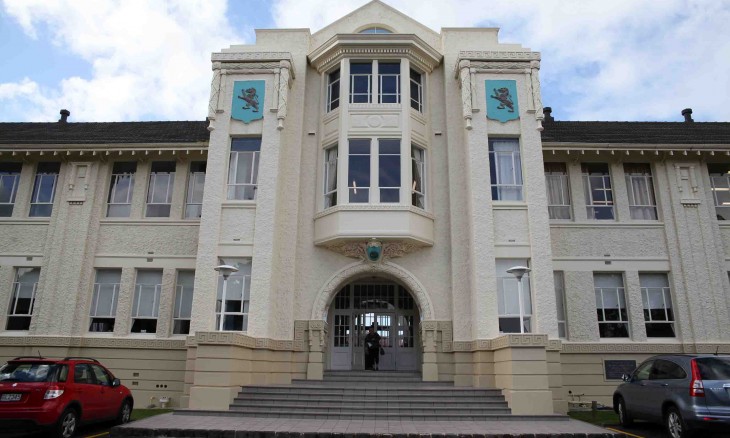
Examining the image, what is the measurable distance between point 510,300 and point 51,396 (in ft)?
38.9

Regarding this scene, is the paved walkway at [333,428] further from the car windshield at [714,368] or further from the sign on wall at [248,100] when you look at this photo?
the sign on wall at [248,100]

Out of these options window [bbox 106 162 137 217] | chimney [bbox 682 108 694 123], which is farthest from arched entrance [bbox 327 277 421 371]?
chimney [bbox 682 108 694 123]

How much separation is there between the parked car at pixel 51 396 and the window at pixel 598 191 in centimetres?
1597

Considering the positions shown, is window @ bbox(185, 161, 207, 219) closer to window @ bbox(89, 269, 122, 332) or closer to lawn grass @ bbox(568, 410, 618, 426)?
window @ bbox(89, 269, 122, 332)

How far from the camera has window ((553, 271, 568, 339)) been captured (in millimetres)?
17500

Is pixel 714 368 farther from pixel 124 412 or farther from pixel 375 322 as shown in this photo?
pixel 124 412

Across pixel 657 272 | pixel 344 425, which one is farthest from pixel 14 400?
pixel 657 272

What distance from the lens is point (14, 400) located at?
9.82 meters

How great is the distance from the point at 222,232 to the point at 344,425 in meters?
7.57

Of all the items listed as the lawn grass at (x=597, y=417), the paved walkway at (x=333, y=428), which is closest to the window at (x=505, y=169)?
the lawn grass at (x=597, y=417)

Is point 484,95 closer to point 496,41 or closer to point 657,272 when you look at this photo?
point 496,41

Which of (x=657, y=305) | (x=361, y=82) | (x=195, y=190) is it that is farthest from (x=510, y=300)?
(x=195, y=190)

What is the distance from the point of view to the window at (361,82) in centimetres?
1809

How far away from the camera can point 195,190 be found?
1916 centimetres
